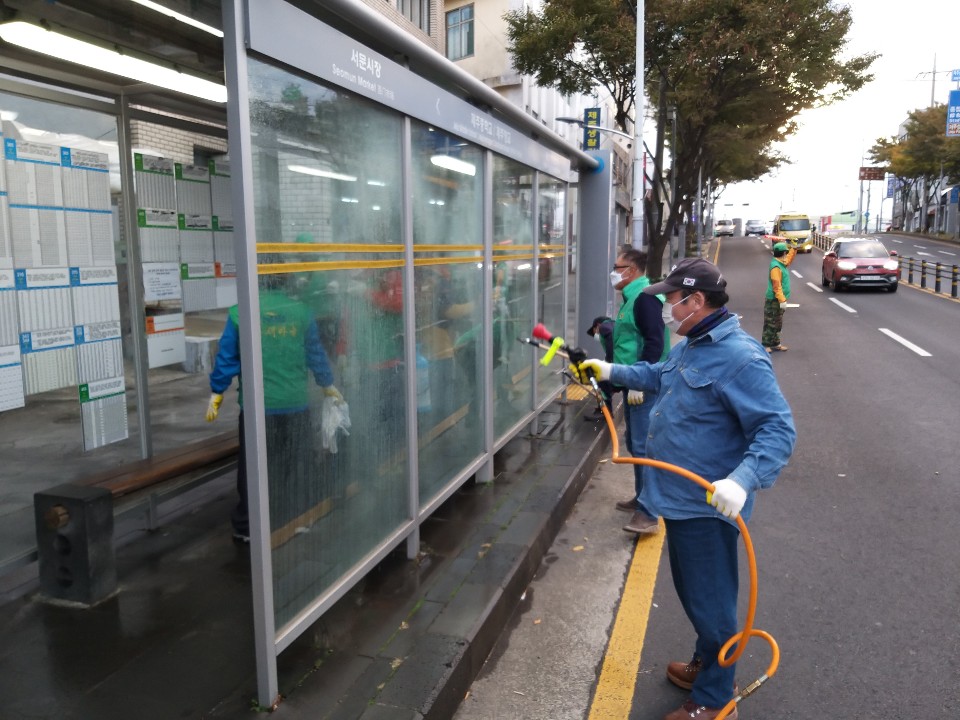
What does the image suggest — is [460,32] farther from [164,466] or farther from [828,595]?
[828,595]

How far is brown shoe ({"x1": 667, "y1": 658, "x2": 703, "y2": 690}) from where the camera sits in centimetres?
344

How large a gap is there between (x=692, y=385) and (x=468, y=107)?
8.65ft

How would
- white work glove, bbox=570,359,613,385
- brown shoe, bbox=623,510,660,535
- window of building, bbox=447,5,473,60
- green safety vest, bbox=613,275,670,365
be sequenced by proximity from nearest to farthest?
white work glove, bbox=570,359,613,385 → brown shoe, bbox=623,510,660,535 → green safety vest, bbox=613,275,670,365 → window of building, bbox=447,5,473,60

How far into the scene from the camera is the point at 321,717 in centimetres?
290

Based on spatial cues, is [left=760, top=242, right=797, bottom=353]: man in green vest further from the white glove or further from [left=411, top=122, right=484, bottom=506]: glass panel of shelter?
the white glove

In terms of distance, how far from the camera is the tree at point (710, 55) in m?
16.8

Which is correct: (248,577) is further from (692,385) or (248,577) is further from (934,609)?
(934,609)

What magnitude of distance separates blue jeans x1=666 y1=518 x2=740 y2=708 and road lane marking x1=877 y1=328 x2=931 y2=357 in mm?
10953

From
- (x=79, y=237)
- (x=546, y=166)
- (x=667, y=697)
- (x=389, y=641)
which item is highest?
(x=546, y=166)

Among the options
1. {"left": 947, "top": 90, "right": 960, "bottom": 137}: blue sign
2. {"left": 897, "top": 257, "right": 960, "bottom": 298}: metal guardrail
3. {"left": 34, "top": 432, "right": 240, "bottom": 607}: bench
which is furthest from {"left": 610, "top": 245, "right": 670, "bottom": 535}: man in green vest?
{"left": 947, "top": 90, "right": 960, "bottom": 137}: blue sign

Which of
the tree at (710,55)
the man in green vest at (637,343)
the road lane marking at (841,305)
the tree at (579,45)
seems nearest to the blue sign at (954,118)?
the tree at (710,55)

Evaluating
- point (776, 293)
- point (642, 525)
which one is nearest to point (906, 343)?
point (776, 293)

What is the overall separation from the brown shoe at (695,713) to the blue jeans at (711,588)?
2 cm

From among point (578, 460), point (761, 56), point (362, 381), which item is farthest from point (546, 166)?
point (761, 56)
